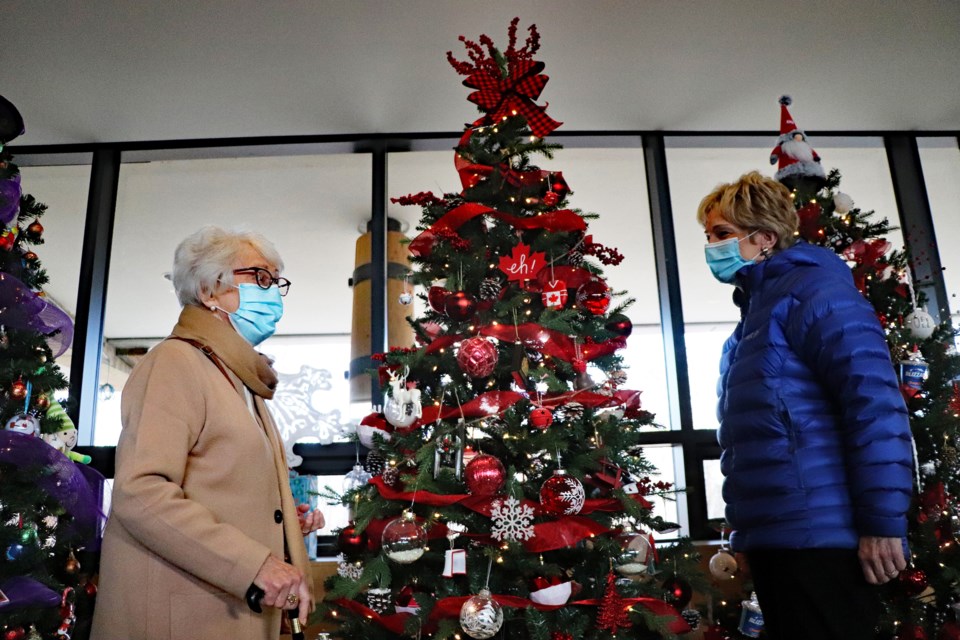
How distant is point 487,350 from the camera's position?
83.3 inches

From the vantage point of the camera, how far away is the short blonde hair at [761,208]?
1.90 m

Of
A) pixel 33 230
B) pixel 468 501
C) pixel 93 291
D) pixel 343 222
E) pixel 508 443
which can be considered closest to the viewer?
pixel 468 501

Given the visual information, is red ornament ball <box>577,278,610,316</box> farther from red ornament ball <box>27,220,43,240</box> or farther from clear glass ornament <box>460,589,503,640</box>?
red ornament ball <box>27,220,43,240</box>

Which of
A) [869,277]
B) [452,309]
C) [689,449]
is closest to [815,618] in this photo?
[452,309]

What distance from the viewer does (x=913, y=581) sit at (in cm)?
252

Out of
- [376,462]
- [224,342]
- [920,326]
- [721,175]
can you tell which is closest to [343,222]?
[376,462]

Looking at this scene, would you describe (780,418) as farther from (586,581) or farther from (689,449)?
(689,449)

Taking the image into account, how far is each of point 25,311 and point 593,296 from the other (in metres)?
2.20

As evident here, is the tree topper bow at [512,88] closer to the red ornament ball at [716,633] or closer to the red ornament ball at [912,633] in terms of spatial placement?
the red ornament ball at [716,633]

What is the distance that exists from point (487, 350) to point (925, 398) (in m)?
1.88

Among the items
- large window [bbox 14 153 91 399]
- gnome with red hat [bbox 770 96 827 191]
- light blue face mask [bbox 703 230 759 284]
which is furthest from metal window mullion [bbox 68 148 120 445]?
gnome with red hat [bbox 770 96 827 191]

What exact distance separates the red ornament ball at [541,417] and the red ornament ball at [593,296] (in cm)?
46

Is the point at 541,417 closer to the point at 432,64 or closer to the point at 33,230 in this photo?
the point at 432,64

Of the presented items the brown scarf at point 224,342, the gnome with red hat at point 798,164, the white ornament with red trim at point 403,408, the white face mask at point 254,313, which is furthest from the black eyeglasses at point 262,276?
the gnome with red hat at point 798,164
